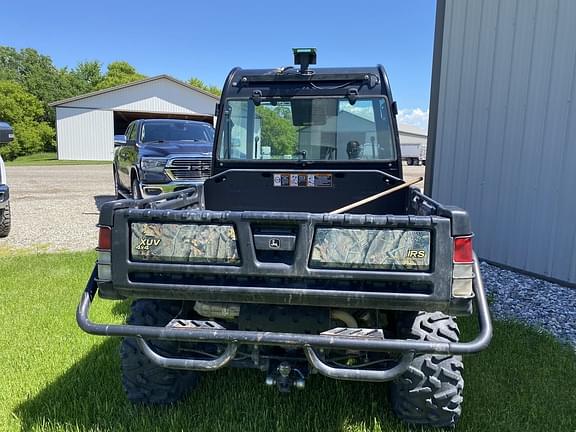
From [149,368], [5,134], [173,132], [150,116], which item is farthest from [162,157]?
[150,116]

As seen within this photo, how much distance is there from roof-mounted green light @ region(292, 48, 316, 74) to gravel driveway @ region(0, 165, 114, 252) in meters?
5.30

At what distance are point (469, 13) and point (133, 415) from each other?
266 inches

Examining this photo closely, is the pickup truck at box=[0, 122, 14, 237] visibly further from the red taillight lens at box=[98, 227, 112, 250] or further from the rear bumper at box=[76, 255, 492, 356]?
the rear bumper at box=[76, 255, 492, 356]

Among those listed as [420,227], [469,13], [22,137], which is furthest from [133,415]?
[22,137]

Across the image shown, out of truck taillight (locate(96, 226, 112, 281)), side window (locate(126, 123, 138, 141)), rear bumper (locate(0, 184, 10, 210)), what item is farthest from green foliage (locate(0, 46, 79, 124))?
truck taillight (locate(96, 226, 112, 281))

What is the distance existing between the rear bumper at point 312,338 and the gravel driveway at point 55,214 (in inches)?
231

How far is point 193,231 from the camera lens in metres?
2.28

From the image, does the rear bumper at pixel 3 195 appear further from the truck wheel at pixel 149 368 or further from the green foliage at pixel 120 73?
the green foliage at pixel 120 73

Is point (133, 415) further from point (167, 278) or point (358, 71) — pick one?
point (358, 71)

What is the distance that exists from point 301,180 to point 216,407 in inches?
76.9

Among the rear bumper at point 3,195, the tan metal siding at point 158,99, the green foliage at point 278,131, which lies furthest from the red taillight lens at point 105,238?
the tan metal siding at point 158,99

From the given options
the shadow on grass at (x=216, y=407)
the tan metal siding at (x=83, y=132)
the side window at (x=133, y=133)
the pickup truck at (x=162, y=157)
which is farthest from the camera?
the tan metal siding at (x=83, y=132)

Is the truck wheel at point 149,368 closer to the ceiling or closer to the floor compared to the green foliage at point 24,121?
closer to the floor

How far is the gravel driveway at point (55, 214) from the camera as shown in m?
7.96
